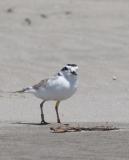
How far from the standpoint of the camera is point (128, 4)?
86.0ft

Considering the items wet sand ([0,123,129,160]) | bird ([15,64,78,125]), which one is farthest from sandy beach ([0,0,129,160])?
bird ([15,64,78,125])

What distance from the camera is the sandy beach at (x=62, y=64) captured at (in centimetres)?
997

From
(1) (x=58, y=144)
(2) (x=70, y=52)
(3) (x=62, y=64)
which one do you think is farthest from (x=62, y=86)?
(2) (x=70, y=52)

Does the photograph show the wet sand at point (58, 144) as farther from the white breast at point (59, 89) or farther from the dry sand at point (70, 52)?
the dry sand at point (70, 52)

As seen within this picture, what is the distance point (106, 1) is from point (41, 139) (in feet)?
53.2

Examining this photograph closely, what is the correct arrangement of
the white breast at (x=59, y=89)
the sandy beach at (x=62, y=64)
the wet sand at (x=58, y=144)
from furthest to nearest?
the white breast at (x=59, y=89) → the sandy beach at (x=62, y=64) → the wet sand at (x=58, y=144)

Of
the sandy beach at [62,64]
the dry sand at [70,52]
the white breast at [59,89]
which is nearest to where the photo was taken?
the sandy beach at [62,64]

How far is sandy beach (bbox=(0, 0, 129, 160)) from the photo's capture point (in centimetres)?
997

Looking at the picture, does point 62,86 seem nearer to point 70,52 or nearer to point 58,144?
point 58,144

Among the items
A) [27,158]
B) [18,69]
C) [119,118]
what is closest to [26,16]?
[18,69]

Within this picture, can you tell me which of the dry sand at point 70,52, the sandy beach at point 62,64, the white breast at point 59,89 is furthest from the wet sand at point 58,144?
the dry sand at point 70,52

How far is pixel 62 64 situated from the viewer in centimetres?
1914

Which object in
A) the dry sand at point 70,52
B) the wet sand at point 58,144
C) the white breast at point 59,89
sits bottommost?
the wet sand at point 58,144

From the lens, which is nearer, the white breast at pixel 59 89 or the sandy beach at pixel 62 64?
the sandy beach at pixel 62 64
